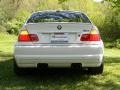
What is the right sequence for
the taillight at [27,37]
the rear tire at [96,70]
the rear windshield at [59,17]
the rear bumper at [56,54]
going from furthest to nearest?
the rear windshield at [59,17] < the rear tire at [96,70] < the taillight at [27,37] < the rear bumper at [56,54]

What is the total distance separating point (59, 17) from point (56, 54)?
169cm

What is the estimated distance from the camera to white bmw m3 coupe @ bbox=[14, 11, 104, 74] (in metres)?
7.79

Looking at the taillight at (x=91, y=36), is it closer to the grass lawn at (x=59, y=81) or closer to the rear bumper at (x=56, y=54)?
the rear bumper at (x=56, y=54)

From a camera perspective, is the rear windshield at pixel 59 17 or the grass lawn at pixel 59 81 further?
the rear windshield at pixel 59 17

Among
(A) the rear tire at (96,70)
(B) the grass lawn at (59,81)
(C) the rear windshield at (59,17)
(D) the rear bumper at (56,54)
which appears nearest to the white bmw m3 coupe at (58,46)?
(D) the rear bumper at (56,54)

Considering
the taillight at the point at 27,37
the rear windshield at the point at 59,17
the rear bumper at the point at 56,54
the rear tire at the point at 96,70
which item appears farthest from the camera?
the rear windshield at the point at 59,17

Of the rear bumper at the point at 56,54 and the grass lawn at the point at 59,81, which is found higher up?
the rear bumper at the point at 56,54

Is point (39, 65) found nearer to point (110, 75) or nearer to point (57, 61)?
point (57, 61)

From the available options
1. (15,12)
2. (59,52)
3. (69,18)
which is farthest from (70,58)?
(15,12)

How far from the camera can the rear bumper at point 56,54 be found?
778cm

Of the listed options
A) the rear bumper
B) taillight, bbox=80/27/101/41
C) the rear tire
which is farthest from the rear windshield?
the rear bumper

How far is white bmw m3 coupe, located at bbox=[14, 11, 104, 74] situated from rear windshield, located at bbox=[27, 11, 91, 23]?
993 millimetres

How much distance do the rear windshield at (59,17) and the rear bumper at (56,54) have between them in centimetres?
129

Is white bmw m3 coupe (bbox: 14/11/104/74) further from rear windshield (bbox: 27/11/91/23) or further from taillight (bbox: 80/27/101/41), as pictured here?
rear windshield (bbox: 27/11/91/23)
